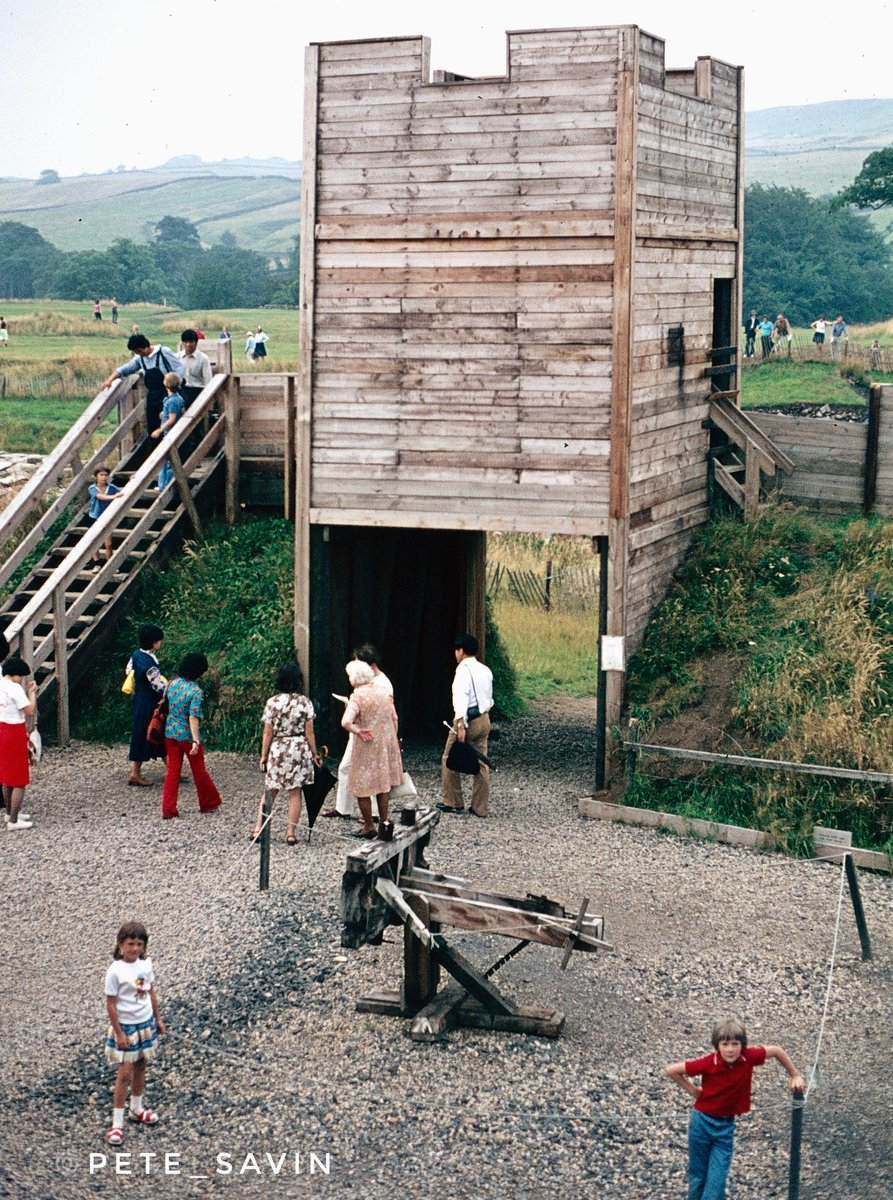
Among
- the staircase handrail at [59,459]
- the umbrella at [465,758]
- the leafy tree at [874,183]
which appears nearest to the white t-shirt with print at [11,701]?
the umbrella at [465,758]

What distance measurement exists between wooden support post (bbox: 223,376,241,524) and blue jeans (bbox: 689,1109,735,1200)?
40.9ft

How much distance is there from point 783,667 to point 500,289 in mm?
4678

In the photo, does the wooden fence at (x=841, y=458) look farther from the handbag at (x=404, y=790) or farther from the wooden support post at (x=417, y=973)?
the wooden support post at (x=417, y=973)

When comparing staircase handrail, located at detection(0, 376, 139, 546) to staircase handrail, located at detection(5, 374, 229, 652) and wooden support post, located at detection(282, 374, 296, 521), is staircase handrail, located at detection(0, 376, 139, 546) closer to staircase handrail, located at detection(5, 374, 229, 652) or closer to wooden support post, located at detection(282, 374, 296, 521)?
staircase handrail, located at detection(5, 374, 229, 652)

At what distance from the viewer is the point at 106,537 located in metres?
17.7

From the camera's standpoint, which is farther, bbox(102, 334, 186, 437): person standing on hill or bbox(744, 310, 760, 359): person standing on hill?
bbox(744, 310, 760, 359): person standing on hill

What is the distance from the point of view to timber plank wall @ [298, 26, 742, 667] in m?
15.3

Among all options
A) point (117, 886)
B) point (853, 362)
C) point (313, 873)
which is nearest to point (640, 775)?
point (313, 873)

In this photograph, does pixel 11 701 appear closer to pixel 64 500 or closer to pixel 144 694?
pixel 144 694

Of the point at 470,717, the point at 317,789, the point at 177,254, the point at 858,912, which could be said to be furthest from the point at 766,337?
the point at 177,254

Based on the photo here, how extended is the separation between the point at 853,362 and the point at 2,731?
28.9m

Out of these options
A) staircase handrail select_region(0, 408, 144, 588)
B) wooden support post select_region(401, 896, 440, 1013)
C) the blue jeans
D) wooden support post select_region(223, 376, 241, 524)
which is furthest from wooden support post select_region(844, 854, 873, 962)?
staircase handrail select_region(0, 408, 144, 588)

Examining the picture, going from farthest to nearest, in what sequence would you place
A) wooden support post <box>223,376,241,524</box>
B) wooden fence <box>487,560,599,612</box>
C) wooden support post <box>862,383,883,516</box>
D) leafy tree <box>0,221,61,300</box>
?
leafy tree <box>0,221,61,300</box>, wooden fence <box>487,560,599,612</box>, wooden support post <box>223,376,241,524</box>, wooden support post <box>862,383,883,516</box>

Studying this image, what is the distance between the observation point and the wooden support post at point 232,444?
63.0 ft
